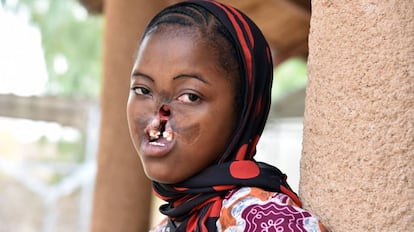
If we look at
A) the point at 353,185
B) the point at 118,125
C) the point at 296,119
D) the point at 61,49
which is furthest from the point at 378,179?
the point at 61,49

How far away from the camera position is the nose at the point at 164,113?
5.32 ft

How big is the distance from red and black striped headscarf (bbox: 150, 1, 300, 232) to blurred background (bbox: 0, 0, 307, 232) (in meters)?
5.73

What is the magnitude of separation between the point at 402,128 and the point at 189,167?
43cm

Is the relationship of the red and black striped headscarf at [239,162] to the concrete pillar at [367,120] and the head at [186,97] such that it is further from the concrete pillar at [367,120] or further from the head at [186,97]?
the concrete pillar at [367,120]

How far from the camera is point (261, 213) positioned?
1509mm

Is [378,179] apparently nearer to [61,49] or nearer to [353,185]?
[353,185]

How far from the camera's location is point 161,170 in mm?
1620

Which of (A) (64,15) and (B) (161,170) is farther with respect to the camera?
(A) (64,15)

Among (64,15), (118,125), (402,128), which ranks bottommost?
(64,15)

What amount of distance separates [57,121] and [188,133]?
7462 mm

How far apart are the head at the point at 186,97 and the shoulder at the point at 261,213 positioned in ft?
0.40

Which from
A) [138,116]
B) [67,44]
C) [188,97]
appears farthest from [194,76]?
[67,44]

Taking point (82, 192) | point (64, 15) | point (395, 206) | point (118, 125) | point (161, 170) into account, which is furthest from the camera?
point (64, 15)

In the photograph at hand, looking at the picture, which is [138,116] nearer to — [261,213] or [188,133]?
[188,133]
